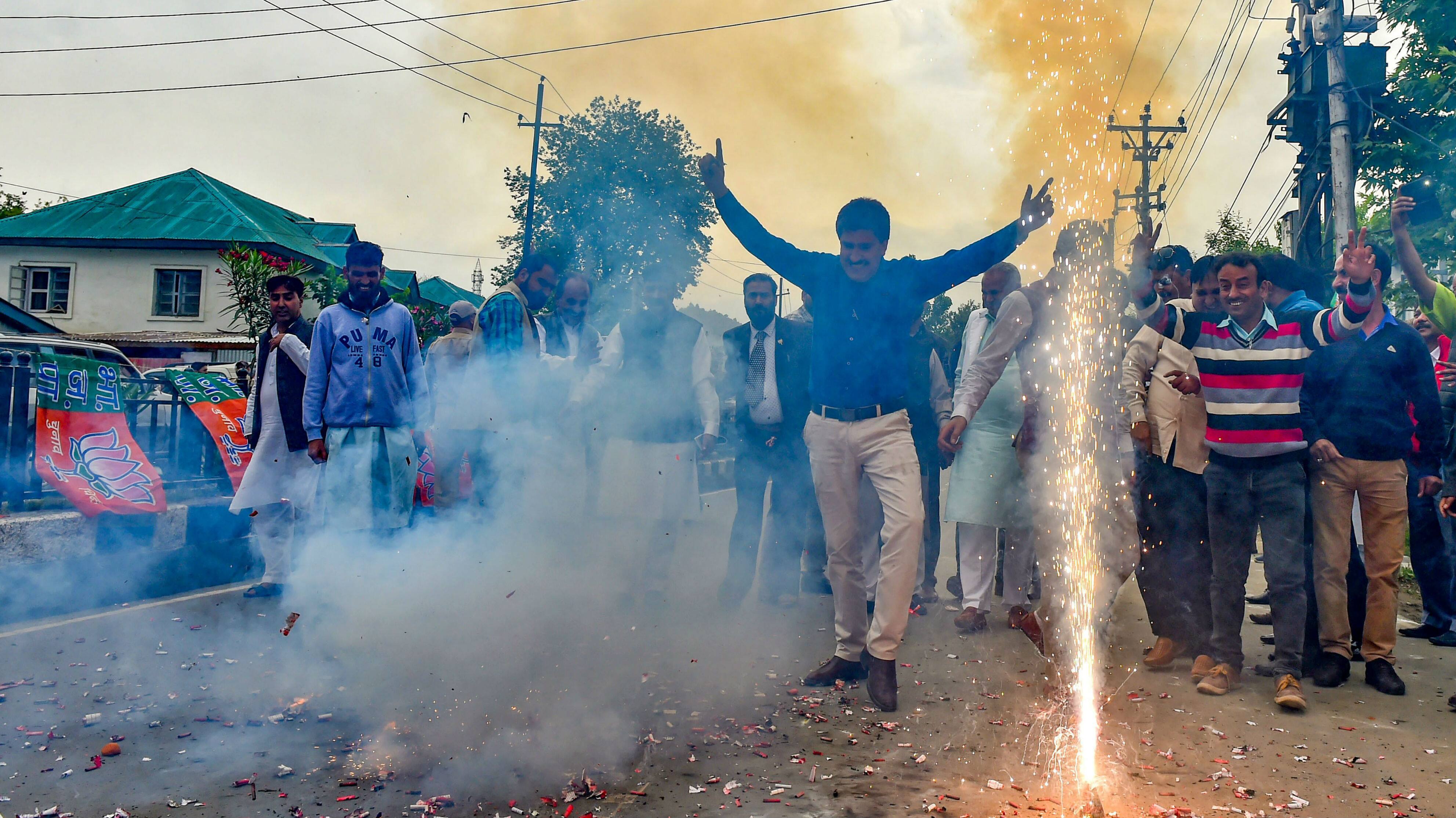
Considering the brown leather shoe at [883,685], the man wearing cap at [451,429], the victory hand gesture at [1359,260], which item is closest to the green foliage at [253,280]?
the man wearing cap at [451,429]

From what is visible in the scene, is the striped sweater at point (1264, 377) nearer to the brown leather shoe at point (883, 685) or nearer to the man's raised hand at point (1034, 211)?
the man's raised hand at point (1034, 211)

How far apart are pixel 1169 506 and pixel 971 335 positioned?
5.14ft

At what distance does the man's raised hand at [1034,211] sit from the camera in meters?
4.02

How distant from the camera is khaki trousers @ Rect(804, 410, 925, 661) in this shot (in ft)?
12.8

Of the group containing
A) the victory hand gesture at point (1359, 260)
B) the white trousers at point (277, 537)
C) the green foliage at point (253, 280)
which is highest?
the green foliage at point (253, 280)

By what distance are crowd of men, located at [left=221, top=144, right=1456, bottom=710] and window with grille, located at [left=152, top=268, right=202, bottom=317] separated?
28292 mm

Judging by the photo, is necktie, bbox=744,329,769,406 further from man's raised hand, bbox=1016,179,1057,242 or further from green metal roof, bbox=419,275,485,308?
green metal roof, bbox=419,275,485,308

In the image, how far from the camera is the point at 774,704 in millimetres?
3715

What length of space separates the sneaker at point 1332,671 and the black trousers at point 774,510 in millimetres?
2974

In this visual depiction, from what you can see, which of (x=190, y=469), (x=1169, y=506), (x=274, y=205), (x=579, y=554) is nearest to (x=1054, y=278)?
(x=1169, y=506)

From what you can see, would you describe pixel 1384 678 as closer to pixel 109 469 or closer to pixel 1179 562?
pixel 1179 562

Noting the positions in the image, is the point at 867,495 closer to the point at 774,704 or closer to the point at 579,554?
the point at 579,554

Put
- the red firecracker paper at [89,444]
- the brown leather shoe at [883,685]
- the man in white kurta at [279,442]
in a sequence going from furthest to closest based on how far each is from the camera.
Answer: the red firecracker paper at [89,444]
the man in white kurta at [279,442]
the brown leather shoe at [883,685]

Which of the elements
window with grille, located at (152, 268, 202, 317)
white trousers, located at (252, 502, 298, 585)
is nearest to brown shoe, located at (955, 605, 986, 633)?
white trousers, located at (252, 502, 298, 585)
